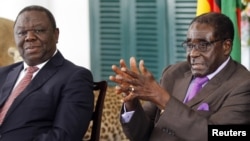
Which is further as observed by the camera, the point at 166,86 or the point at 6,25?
the point at 6,25

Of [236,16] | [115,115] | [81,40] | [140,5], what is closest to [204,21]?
[236,16]

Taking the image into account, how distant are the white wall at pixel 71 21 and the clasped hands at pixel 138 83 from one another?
216cm

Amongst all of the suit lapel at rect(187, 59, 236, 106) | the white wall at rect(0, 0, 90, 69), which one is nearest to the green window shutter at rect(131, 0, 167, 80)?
the white wall at rect(0, 0, 90, 69)

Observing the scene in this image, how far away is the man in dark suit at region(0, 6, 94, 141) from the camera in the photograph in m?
1.98

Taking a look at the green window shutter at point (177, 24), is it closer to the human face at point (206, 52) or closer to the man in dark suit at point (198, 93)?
the man in dark suit at point (198, 93)

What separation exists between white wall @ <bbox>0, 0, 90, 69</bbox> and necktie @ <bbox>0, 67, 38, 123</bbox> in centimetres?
161

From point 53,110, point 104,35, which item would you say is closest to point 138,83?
point 53,110

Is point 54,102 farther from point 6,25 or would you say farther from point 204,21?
point 6,25

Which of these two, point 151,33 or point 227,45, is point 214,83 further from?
point 151,33

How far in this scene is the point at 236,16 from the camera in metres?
2.77

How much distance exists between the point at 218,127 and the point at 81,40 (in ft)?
7.53

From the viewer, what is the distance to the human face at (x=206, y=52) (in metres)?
1.73

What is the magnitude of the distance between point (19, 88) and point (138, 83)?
0.72 metres

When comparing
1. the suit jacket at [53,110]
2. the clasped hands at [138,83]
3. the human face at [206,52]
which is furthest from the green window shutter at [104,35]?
the clasped hands at [138,83]
